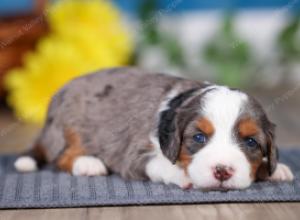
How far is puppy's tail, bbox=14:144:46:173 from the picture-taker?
418cm

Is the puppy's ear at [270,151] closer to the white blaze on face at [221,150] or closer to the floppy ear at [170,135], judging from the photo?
the white blaze on face at [221,150]

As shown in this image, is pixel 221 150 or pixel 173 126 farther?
pixel 173 126

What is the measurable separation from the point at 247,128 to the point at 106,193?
0.74 metres

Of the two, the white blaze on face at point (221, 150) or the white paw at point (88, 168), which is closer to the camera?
the white blaze on face at point (221, 150)

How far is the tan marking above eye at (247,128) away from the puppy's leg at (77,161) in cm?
88

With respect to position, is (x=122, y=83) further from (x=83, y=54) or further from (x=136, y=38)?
(x=136, y=38)

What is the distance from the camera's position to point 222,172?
333 centimetres

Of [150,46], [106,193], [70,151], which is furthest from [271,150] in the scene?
[150,46]

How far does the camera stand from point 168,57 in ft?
26.2

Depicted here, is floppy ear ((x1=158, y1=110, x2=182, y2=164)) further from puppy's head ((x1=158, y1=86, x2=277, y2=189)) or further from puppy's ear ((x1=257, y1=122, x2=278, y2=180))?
puppy's ear ((x1=257, y1=122, x2=278, y2=180))

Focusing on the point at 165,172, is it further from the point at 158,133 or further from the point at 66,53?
the point at 66,53

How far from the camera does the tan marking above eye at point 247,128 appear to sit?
347 centimetres

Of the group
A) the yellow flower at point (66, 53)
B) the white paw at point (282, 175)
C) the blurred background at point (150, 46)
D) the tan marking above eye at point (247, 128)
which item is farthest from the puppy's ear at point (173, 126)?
the yellow flower at point (66, 53)

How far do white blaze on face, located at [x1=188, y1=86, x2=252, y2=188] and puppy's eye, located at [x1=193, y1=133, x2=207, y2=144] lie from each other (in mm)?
36
